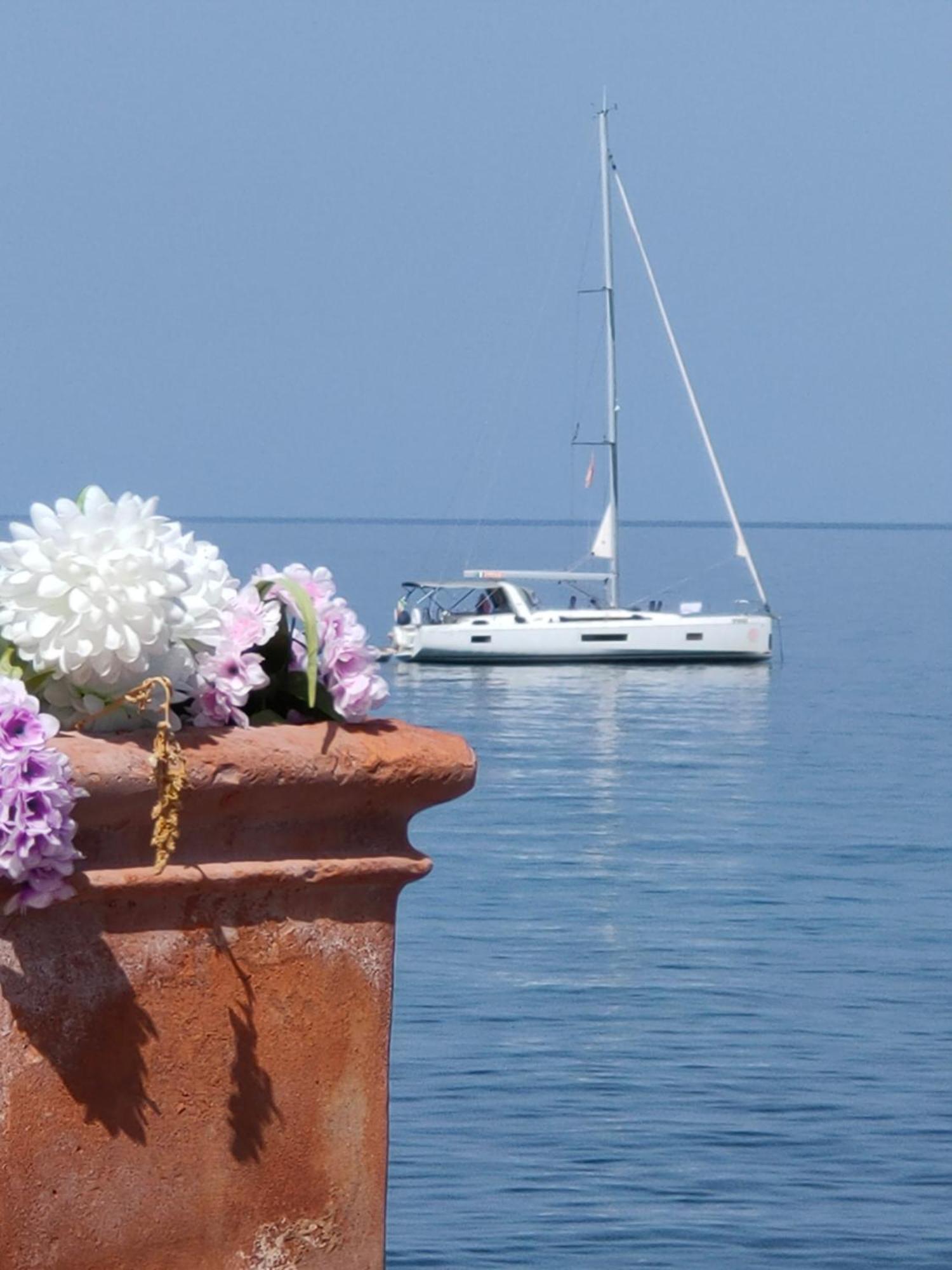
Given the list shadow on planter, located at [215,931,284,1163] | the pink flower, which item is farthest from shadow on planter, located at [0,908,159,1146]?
the pink flower

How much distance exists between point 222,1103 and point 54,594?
677 mm

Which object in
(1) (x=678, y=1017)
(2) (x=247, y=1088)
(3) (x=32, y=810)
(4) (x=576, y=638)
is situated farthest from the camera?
(4) (x=576, y=638)

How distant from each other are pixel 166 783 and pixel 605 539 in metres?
54.0

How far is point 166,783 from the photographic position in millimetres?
2818

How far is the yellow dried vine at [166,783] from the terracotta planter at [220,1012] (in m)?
0.03

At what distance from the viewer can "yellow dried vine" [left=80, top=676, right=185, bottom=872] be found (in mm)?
2805

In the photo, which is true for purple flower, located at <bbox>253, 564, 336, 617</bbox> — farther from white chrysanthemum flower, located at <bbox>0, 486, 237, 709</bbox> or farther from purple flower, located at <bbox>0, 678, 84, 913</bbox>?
purple flower, located at <bbox>0, 678, 84, 913</bbox>

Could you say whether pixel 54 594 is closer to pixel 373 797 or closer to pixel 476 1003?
pixel 373 797

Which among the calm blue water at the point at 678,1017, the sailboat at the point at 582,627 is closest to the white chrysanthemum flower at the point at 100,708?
the calm blue water at the point at 678,1017

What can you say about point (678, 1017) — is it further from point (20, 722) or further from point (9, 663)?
point (20, 722)

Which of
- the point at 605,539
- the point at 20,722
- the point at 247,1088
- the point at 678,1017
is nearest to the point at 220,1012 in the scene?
the point at 247,1088

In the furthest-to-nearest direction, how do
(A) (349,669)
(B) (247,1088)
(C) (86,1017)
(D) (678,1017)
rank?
1. (D) (678,1017)
2. (A) (349,669)
3. (B) (247,1088)
4. (C) (86,1017)

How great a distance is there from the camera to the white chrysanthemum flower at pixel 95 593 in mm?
2906

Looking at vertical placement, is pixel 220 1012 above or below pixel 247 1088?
above
